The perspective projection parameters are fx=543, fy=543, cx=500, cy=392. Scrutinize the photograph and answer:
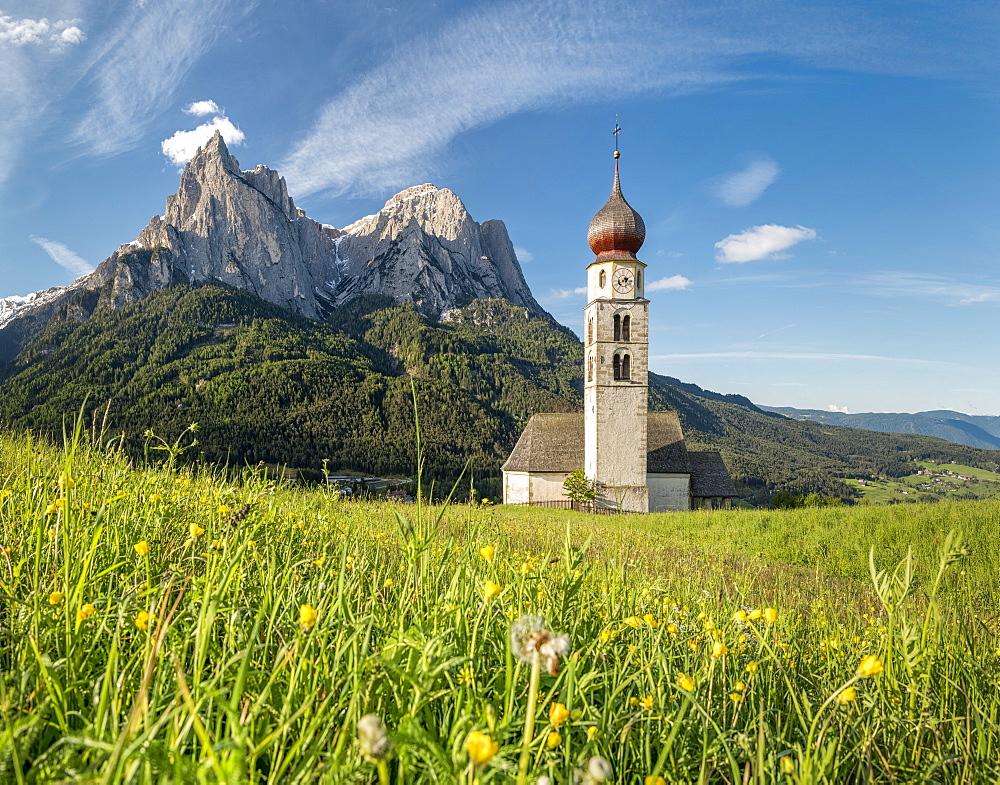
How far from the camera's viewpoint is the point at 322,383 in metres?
123

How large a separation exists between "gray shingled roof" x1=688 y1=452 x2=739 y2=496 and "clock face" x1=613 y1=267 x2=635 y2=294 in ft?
45.4

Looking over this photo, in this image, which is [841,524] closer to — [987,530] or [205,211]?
[987,530]

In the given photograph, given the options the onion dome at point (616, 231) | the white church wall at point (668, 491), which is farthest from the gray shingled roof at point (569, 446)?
the onion dome at point (616, 231)

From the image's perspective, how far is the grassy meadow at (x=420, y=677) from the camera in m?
1.12

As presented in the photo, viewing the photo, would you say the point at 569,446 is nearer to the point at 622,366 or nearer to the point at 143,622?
the point at 622,366

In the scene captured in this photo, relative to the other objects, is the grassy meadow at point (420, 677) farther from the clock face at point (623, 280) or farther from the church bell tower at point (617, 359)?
the clock face at point (623, 280)

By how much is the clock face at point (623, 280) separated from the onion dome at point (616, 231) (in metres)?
0.92

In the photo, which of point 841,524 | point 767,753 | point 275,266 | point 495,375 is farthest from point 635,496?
point 275,266

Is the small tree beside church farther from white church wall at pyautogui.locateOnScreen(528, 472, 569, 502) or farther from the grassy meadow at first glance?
the grassy meadow

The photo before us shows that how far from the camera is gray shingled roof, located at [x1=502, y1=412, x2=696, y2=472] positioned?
3850 centimetres

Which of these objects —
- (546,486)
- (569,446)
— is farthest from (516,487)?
(569,446)

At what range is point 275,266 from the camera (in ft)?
553

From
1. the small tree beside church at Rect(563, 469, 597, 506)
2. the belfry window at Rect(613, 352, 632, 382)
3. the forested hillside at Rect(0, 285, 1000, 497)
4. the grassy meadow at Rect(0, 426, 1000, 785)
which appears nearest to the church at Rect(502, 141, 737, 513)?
the belfry window at Rect(613, 352, 632, 382)

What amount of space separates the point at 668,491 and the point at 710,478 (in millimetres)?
3594
